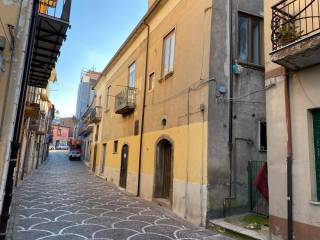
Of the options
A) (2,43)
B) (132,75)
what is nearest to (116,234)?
(2,43)

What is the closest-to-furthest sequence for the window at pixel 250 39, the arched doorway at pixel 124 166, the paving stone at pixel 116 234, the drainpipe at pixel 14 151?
the drainpipe at pixel 14 151
the paving stone at pixel 116 234
the window at pixel 250 39
the arched doorway at pixel 124 166

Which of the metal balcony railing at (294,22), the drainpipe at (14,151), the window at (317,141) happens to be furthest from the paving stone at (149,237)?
the metal balcony railing at (294,22)

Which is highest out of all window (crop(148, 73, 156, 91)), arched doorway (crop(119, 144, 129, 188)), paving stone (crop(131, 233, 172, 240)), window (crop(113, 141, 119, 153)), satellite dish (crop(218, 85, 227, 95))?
window (crop(148, 73, 156, 91))

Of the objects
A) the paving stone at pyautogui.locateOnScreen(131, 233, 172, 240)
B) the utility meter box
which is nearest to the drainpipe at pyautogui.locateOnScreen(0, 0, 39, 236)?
the utility meter box

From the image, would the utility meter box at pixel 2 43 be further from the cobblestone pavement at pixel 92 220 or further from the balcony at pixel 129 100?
the balcony at pixel 129 100

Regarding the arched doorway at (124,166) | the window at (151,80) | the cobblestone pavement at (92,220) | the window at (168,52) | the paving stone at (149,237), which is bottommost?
the paving stone at (149,237)

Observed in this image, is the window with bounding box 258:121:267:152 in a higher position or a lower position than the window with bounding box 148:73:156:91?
lower

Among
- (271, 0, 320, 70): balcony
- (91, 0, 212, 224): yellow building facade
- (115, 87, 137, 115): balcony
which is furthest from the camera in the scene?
(115, 87, 137, 115): balcony

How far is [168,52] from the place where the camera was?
11.2 meters

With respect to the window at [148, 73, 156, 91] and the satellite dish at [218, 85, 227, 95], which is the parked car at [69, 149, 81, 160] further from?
the satellite dish at [218, 85, 227, 95]

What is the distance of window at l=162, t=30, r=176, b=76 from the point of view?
10766 millimetres

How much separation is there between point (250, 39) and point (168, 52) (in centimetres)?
335

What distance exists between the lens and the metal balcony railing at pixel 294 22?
5207mm

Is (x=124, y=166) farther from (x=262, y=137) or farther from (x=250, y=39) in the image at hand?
(x=250, y=39)
